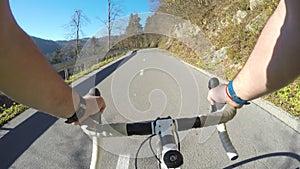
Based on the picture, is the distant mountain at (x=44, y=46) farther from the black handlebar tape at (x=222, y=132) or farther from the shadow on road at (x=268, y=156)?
the shadow on road at (x=268, y=156)

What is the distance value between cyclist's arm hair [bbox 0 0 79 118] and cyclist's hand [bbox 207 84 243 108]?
766mm

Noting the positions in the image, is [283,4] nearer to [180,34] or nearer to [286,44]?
[286,44]

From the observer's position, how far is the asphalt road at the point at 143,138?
158 cm

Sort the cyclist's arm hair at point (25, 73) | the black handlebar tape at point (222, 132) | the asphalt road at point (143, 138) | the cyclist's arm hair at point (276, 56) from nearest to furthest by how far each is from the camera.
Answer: the cyclist's arm hair at point (25, 73), the cyclist's arm hair at point (276, 56), the black handlebar tape at point (222, 132), the asphalt road at point (143, 138)

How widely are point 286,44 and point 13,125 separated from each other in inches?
204

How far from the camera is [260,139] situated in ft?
13.8

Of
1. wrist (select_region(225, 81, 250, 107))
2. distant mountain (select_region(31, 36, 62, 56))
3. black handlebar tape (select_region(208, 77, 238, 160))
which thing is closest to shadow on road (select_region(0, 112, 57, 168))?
distant mountain (select_region(31, 36, 62, 56))

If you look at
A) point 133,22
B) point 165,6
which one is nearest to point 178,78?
point 133,22

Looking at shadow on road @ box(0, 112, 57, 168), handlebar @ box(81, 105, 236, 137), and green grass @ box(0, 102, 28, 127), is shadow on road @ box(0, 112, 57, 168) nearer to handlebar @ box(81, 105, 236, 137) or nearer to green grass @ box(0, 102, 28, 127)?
green grass @ box(0, 102, 28, 127)

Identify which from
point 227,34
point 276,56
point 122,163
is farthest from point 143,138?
point 227,34

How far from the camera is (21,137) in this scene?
4.41 meters

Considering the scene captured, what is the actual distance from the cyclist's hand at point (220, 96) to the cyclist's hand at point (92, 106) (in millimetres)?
609

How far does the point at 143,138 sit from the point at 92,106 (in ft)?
8.01

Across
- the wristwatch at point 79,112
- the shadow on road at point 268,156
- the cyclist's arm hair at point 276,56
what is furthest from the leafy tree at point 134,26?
the shadow on road at point 268,156
